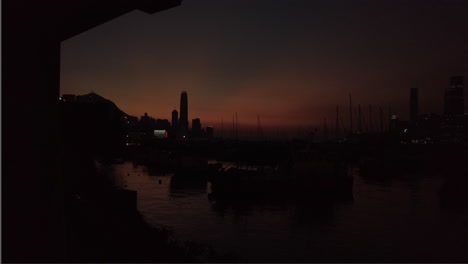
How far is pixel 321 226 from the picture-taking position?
100 feet

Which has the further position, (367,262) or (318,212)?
(318,212)

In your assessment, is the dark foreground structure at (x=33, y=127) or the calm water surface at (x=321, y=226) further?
the calm water surface at (x=321, y=226)

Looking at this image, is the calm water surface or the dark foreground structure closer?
the dark foreground structure

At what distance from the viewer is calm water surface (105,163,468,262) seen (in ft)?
75.7

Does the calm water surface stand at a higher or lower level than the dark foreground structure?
lower

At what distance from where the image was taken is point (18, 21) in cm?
491

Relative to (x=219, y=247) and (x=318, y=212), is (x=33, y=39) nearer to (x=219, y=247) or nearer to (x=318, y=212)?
(x=219, y=247)

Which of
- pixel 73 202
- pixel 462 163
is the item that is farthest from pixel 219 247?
pixel 462 163

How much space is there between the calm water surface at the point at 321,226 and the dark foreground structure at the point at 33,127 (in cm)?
1745

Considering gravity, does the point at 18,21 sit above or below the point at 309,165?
above

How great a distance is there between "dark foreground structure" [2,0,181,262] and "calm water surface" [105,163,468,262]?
57.3 ft

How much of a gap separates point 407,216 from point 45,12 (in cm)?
3563

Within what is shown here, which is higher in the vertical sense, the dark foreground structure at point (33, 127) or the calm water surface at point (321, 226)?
the dark foreground structure at point (33, 127)

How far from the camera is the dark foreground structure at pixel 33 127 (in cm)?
474
